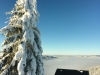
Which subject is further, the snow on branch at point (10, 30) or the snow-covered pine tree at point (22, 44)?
the snow on branch at point (10, 30)

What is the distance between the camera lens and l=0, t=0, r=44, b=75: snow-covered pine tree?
1203 cm

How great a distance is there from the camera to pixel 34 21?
43.4 feet

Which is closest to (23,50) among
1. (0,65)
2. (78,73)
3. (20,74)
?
(20,74)

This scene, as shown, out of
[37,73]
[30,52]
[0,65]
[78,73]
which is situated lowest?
[78,73]

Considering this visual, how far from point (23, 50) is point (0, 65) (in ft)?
9.61

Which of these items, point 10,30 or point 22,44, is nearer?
point 22,44

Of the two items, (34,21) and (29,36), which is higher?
(34,21)

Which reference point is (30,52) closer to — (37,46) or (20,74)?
(37,46)

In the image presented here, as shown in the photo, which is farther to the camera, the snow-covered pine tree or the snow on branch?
the snow on branch

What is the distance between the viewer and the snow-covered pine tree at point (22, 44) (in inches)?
474

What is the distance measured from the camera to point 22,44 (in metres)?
12.1

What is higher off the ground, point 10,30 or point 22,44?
point 10,30

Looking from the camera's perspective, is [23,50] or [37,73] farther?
[37,73]

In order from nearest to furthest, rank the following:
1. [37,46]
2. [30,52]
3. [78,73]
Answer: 1. [30,52]
2. [37,46]
3. [78,73]
